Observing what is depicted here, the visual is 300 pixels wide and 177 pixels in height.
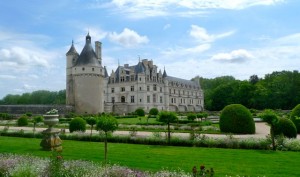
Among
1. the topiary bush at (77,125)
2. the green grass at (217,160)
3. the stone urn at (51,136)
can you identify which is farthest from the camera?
the topiary bush at (77,125)

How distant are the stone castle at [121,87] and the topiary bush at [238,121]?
2568 centimetres

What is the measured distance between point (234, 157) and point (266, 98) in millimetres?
48084

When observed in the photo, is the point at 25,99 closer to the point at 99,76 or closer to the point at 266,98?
the point at 99,76

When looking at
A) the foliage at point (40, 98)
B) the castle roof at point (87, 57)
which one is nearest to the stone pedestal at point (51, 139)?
the castle roof at point (87, 57)

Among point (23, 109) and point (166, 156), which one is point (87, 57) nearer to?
point (23, 109)

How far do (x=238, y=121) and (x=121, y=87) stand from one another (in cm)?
4106

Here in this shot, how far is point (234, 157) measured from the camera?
8766 mm

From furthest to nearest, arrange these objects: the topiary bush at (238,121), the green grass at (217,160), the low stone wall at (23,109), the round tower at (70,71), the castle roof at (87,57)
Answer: the round tower at (70,71) → the castle roof at (87,57) → the low stone wall at (23,109) → the topiary bush at (238,121) → the green grass at (217,160)

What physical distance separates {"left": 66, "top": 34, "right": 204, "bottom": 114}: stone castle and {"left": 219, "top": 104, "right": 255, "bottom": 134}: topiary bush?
1011 inches

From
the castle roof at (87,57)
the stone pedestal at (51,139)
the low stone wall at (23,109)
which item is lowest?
the stone pedestal at (51,139)

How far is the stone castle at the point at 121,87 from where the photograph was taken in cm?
3941

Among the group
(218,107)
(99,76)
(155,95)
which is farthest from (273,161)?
(218,107)

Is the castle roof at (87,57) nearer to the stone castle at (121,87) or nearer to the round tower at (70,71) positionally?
the stone castle at (121,87)

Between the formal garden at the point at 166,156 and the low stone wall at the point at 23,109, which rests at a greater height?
the low stone wall at the point at 23,109
